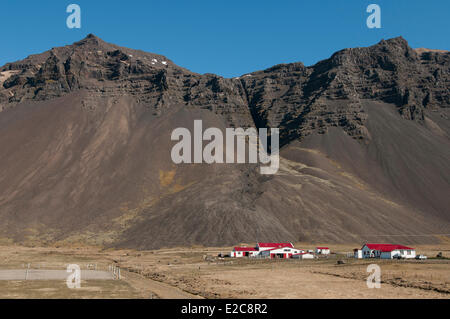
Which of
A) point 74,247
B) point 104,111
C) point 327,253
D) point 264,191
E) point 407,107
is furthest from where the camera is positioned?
point 407,107

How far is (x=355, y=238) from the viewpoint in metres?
112

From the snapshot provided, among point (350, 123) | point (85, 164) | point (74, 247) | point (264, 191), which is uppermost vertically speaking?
point (350, 123)

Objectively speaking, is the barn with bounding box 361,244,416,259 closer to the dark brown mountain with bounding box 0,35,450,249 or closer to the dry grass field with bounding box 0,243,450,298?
the dry grass field with bounding box 0,243,450,298

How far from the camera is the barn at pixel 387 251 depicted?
264ft

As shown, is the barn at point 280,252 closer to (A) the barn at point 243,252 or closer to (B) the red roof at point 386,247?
(A) the barn at point 243,252

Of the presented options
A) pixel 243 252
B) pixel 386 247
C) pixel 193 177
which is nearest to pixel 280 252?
pixel 243 252

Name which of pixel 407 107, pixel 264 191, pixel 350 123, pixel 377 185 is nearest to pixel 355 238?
pixel 264 191

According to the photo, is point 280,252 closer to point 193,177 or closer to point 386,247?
point 386,247

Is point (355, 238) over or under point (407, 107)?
under

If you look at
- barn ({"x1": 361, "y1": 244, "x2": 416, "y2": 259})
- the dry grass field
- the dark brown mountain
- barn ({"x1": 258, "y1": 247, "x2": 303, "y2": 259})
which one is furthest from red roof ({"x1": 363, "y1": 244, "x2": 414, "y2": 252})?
the dark brown mountain

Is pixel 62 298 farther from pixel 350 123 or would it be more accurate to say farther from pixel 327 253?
pixel 350 123

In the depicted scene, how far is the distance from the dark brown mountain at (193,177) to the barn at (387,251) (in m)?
27.9
